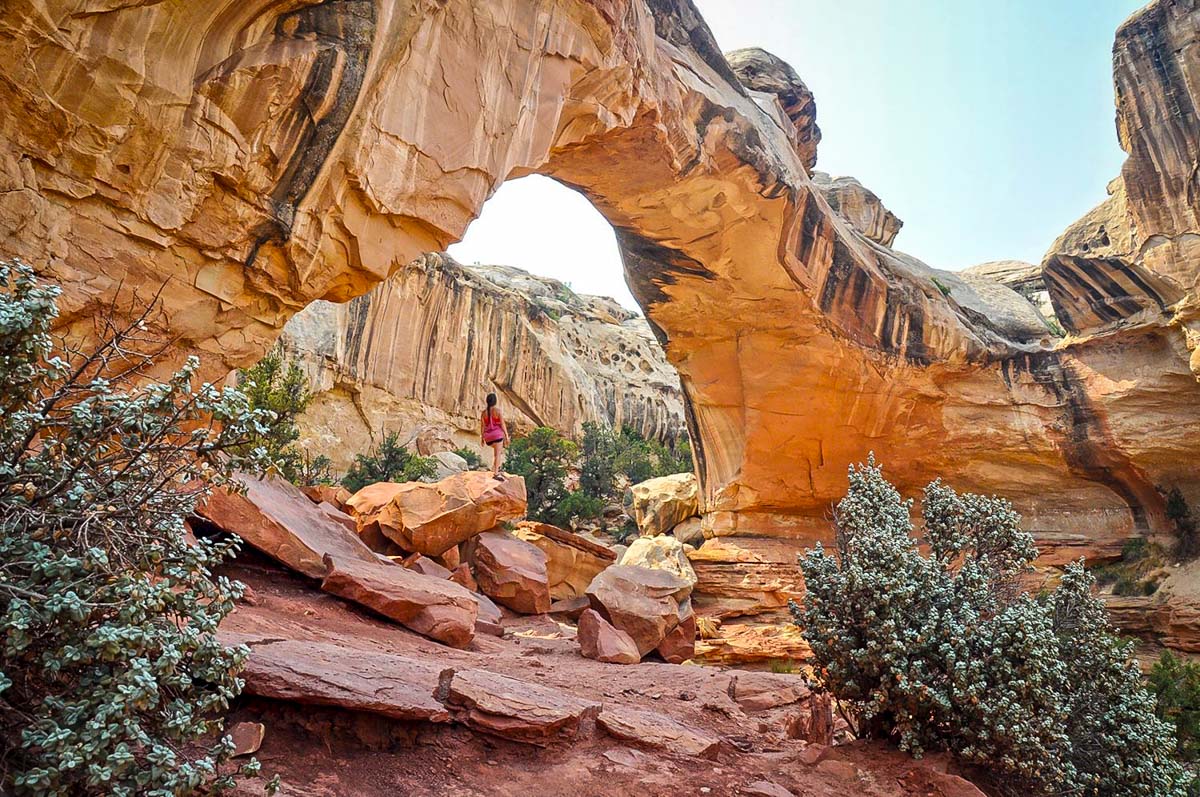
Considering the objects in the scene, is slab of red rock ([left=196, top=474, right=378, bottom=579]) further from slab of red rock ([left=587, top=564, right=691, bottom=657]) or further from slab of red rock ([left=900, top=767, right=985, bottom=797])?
slab of red rock ([left=900, top=767, right=985, bottom=797])

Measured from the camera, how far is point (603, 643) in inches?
279

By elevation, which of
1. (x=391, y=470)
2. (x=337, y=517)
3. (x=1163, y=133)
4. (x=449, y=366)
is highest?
(x=1163, y=133)

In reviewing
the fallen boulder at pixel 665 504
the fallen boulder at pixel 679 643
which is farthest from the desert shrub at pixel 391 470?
the fallen boulder at pixel 679 643

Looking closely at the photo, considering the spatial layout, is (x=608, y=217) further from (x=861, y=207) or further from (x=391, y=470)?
(x=391, y=470)

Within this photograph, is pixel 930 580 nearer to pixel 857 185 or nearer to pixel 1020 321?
pixel 1020 321

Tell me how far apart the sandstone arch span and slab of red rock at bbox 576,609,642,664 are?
4.02 m

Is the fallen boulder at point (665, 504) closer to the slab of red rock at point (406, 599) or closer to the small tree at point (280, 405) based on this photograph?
the small tree at point (280, 405)

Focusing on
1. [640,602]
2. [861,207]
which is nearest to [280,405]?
[640,602]

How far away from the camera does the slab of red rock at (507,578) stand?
9.55 meters

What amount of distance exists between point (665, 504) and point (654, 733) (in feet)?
49.8

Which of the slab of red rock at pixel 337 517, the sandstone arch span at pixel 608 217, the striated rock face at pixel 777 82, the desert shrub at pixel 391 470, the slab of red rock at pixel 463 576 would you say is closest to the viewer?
the sandstone arch span at pixel 608 217

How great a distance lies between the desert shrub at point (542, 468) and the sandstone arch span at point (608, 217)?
199 inches

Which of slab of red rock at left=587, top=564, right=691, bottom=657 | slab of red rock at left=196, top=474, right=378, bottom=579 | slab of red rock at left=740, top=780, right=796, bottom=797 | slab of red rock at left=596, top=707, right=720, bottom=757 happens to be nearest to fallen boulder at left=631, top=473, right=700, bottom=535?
slab of red rock at left=587, top=564, right=691, bottom=657

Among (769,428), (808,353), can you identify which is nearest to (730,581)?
(769,428)
